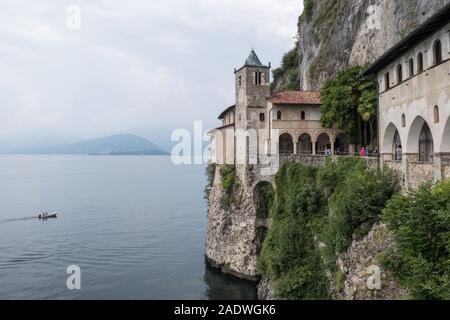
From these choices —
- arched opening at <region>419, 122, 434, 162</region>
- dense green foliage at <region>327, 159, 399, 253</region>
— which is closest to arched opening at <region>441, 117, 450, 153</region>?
dense green foliage at <region>327, 159, 399, 253</region>

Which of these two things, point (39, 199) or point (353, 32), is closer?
point (353, 32)

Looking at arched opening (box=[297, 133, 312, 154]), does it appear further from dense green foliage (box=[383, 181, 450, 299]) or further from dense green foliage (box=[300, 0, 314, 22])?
dense green foliage (box=[383, 181, 450, 299])

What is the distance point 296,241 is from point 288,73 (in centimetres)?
5243

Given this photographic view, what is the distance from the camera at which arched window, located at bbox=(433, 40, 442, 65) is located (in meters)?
18.8

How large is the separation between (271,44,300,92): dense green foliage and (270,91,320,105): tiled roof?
28787 mm


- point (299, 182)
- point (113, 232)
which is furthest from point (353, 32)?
point (113, 232)

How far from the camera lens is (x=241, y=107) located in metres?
41.2

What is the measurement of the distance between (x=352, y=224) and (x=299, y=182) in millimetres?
11737

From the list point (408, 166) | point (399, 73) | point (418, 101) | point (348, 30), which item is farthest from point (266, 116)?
point (418, 101)

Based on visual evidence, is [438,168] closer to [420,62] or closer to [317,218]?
[420,62]

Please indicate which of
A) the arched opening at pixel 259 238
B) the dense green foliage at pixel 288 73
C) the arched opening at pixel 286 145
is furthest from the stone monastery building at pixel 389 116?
the dense green foliage at pixel 288 73

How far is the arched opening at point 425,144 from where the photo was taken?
2278 centimetres

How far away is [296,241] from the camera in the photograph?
29.5 m
